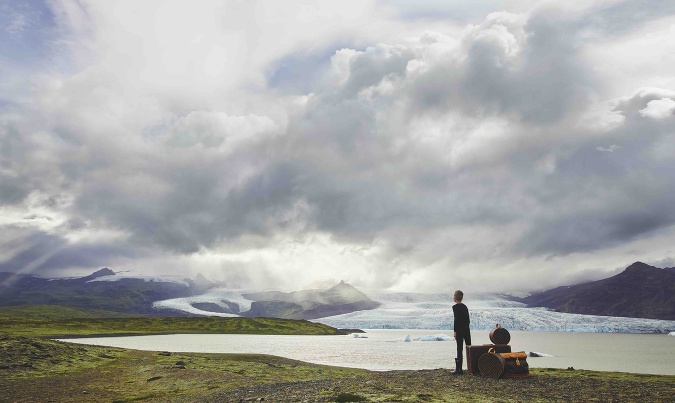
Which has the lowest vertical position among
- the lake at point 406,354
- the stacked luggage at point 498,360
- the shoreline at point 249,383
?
the lake at point 406,354

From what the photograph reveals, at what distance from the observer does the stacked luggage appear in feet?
73.3

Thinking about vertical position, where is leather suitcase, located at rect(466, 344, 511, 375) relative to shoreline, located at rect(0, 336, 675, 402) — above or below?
above

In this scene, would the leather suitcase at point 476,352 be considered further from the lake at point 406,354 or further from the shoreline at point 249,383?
the lake at point 406,354

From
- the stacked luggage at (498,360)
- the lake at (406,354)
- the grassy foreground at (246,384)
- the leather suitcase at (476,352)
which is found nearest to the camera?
the grassy foreground at (246,384)

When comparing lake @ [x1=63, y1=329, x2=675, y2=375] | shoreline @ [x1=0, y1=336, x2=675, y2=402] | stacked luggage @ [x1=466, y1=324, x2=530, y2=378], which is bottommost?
lake @ [x1=63, y1=329, x2=675, y2=375]

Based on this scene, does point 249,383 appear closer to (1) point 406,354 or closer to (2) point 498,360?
(2) point 498,360

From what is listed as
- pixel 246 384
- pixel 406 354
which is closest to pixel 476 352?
pixel 246 384

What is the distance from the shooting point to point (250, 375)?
38.5 metres

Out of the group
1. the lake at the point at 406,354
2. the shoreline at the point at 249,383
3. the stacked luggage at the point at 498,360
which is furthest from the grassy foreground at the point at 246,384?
the lake at the point at 406,354

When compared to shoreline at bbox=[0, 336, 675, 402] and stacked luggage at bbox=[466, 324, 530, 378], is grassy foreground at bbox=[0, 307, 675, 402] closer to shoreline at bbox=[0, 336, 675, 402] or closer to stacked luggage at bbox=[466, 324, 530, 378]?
shoreline at bbox=[0, 336, 675, 402]

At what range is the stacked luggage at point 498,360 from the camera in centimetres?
2234

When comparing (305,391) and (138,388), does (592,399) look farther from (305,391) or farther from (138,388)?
(138,388)

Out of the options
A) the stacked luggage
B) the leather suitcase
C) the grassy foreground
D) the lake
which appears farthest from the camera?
the lake

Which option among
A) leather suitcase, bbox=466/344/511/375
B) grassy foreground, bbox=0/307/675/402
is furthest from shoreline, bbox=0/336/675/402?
leather suitcase, bbox=466/344/511/375
